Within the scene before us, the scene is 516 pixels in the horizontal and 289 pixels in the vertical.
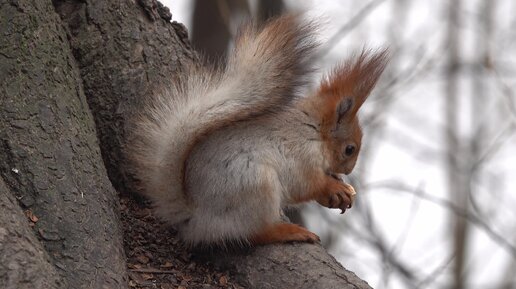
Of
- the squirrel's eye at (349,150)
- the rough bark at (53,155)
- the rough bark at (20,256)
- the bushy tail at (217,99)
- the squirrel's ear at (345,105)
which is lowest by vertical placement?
the rough bark at (20,256)

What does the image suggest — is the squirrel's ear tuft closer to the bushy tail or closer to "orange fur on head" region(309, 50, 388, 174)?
"orange fur on head" region(309, 50, 388, 174)

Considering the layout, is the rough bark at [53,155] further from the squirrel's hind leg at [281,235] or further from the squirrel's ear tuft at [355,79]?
the squirrel's ear tuft at [355,79]

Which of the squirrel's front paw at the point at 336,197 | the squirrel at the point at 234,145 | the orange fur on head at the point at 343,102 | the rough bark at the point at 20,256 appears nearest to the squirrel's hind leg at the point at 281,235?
the squirrel at the point at 234,145

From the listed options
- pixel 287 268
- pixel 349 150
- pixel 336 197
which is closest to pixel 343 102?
pixel 349 150

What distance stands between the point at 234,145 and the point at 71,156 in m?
0.41

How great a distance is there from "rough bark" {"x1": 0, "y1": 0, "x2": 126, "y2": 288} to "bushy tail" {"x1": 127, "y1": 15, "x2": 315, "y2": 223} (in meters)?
0.18

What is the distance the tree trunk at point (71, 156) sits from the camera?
6.38 feet

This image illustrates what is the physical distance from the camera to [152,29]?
8.62 ft

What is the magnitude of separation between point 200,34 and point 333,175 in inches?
61.3

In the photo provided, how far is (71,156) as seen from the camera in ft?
6.86

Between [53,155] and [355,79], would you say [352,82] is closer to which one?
[355,79]

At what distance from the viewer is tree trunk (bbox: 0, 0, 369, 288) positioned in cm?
194

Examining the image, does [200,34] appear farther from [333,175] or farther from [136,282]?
[136,282]

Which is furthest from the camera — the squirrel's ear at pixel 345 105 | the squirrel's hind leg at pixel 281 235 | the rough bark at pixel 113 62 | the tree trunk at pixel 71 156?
the squirrel's ear at pixel 345 105
